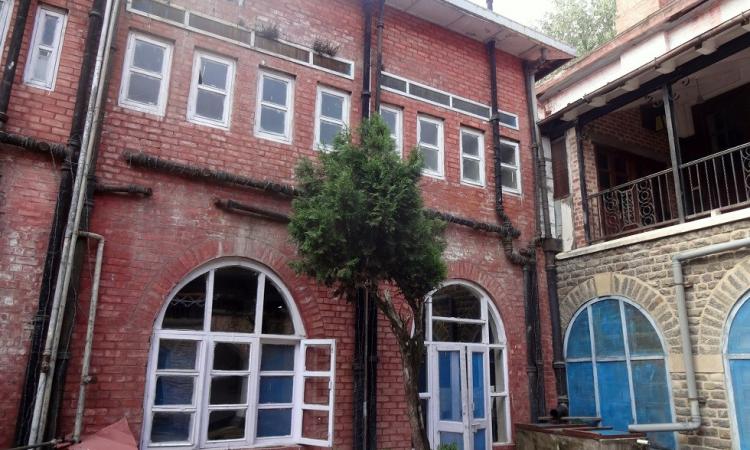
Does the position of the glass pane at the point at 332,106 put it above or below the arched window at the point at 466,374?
above

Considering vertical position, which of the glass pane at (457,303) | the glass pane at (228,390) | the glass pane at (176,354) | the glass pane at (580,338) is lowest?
the glass pane at (228,390)

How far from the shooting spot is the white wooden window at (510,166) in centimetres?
1014

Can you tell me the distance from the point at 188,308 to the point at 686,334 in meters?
6.64

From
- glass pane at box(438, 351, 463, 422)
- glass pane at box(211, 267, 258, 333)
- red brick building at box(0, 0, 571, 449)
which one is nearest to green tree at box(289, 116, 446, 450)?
glass pane at box(211, 267, 258, 333)

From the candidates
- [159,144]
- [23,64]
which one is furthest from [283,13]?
[23,64]

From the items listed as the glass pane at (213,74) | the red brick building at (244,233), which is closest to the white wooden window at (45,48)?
the red brick building at (244,233)

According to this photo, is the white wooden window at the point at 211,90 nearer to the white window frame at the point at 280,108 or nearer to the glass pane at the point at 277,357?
the white window frame at the point at 280,108

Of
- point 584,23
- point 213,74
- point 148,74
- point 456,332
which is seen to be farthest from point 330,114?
point 584,23

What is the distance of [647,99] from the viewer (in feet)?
31.3

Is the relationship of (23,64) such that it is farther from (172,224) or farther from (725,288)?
(725,288)

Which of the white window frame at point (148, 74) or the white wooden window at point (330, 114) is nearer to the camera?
the white window frame at point (148, 74)

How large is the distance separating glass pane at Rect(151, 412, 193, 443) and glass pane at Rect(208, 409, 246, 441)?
0.92 feet

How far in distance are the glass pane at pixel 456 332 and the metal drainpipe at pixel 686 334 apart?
8.72ft

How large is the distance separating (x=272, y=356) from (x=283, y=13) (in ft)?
16.1
